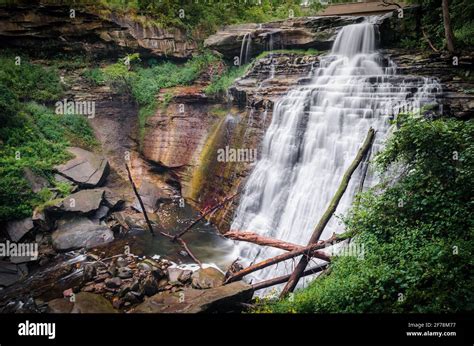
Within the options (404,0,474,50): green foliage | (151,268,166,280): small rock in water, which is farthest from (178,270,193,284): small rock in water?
(404,0,474,50): green foliage

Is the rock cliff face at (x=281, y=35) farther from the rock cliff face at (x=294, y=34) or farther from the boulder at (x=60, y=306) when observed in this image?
the boulder at (x=60, y=306)

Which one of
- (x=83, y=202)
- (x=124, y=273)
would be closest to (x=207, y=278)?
(x=124, y=273)

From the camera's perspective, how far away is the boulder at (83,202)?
10742 millimetres

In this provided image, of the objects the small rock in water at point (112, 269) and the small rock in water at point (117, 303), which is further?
the small rock in water at point (112, 269)

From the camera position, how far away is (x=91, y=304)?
686 cm

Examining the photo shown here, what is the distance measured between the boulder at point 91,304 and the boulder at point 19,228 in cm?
411

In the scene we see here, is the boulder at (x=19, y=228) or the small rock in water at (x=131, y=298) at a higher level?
the boulder at (x=19, y=228)

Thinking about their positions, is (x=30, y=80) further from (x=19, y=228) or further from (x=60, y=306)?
(x=60, y=306)

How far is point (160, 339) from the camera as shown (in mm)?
4805

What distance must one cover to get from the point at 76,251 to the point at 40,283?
1.55 metres

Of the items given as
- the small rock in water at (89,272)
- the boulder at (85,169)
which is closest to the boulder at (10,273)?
the small rock in water at (89,272)

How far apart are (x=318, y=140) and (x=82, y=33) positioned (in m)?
12.4

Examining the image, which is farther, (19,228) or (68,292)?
(19,228)

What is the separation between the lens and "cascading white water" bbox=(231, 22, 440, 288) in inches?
359
